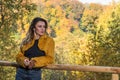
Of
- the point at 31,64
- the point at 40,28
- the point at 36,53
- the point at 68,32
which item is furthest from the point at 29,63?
the point at 68,32

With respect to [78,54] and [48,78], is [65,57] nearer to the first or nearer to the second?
[48,78]

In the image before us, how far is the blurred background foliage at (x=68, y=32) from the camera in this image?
14188 millimetres

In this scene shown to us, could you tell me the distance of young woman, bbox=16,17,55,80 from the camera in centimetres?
351

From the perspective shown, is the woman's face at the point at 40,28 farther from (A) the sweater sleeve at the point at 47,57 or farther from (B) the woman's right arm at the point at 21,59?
(B) the woman's right arm at the point at 21,59

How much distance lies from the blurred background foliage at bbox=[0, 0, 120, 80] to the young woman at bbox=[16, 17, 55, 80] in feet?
31.3

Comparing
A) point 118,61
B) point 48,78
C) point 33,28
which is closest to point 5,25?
point 33,28

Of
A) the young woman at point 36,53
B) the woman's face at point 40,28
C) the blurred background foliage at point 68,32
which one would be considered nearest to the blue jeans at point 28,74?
the young woman at point 36,53

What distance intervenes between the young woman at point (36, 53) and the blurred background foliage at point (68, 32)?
9.53 meters

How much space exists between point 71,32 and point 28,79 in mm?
58339

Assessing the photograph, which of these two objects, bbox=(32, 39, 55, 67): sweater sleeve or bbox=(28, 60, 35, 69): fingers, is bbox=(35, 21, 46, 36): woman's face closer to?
bbox=(32, 39, 55, 67): sweater sleeve

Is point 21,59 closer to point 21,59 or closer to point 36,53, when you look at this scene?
point 21,59

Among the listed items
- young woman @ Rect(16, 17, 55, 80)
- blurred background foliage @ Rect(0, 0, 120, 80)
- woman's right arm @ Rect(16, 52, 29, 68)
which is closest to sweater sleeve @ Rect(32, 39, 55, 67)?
young woman @ Rect(16, 17, 55, 80)

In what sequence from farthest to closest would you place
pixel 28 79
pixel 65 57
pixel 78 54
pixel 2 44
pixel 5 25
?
pixel 65 57 → pixel 78 54 → pixel 2 44 → pixel 5 25 → pixel 28 79

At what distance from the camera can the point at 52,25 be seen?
2446 inches
